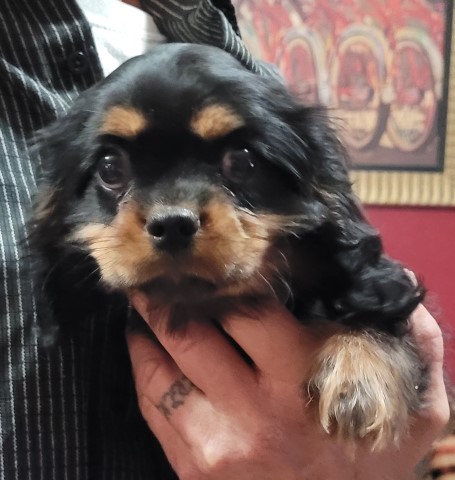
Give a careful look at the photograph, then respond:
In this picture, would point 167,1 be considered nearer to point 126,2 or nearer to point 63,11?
point 126,2

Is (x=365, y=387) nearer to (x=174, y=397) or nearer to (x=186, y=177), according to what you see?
(x=174, y=397)

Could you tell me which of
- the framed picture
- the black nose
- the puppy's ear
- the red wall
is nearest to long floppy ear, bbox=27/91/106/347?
the puppy's ear

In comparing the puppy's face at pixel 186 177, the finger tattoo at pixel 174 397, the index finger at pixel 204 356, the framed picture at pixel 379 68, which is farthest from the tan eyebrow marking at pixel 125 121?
the framed picture at pixel 379 68

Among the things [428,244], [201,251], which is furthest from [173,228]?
[428,244]

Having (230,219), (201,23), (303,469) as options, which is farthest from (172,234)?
(201,23)

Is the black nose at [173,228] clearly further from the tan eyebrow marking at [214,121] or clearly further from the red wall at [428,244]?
the red wall at [428,244]
